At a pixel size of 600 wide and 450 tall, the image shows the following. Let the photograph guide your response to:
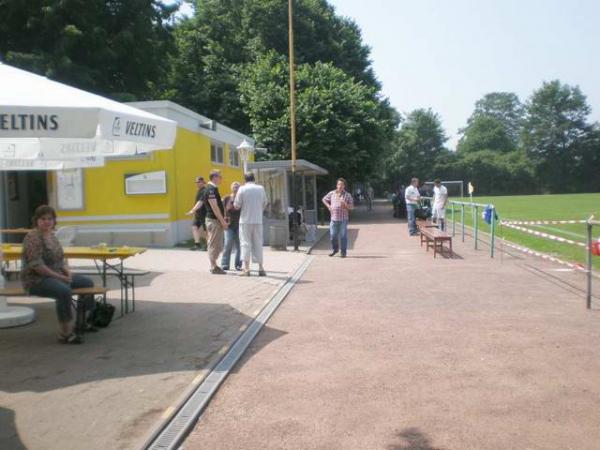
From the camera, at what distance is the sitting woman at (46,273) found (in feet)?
20.5

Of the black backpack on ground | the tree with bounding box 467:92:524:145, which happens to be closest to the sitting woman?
the black backpack on ground

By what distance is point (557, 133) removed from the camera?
284 ft

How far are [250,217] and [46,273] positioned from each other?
5.04 m

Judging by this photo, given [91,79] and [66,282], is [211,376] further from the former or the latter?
[91,79]

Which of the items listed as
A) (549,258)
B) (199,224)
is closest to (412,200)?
(199,224)

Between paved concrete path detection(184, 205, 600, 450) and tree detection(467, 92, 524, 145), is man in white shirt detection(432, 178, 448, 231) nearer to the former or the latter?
paved concrete path detection(184, 205, 600, 450)

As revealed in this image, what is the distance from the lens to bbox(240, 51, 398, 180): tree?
3025cm

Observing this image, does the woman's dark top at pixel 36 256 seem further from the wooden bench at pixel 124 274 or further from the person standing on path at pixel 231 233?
the person standing on path at pixel 231 233

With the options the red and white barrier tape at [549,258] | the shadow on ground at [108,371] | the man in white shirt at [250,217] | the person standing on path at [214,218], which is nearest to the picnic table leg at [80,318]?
the shadow on ground at [108,371]

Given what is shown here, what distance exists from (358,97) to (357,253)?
1789 cm

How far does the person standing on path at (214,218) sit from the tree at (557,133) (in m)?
78.1

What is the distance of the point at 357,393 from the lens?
15.8 feet

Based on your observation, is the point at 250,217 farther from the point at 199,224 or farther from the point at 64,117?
the point at 64,117

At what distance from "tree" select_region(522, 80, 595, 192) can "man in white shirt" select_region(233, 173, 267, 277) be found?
78.0 metres
